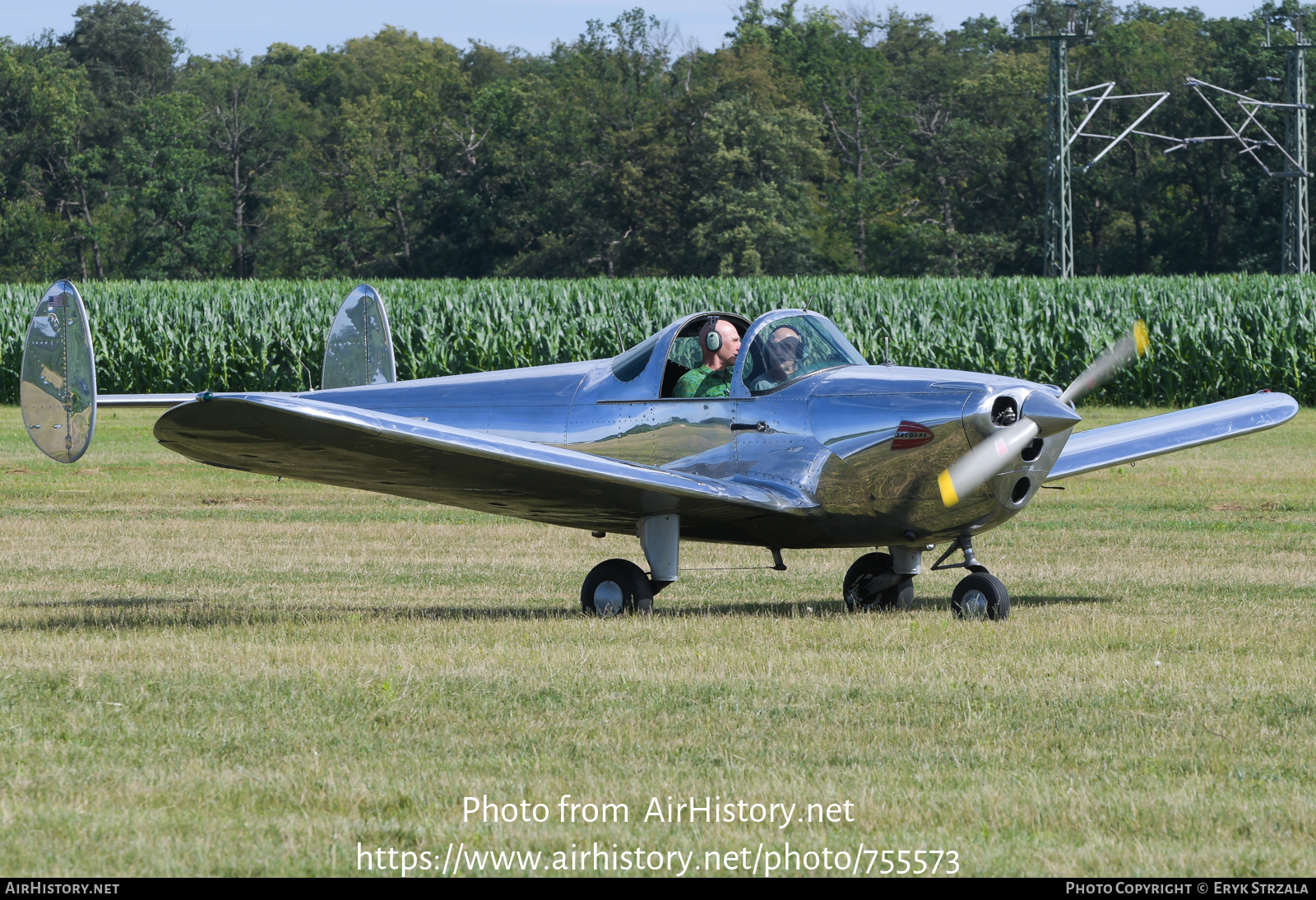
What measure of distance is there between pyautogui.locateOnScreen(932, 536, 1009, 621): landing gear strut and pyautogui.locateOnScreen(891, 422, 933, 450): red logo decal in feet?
2.76

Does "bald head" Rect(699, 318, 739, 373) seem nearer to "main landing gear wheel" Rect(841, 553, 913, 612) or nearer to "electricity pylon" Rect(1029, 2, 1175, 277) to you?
"main landing gear wheel" Rect(841, 553, 913, 612)

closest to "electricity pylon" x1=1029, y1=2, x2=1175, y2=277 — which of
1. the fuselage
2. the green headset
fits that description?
the green headset

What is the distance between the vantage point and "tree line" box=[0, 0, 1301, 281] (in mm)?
76000

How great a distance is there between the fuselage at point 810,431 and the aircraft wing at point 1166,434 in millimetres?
1678

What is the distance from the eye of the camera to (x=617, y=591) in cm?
1037

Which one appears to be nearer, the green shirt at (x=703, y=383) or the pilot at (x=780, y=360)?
the pilot at (x=780, y=360)

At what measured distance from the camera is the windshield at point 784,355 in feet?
33.2

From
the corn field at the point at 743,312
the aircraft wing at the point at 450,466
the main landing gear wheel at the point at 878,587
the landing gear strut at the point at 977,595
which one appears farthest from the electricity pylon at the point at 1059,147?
the aircraft wing at the point at 450,466

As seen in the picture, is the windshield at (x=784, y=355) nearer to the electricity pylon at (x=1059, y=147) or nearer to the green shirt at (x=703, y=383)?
the green shirt at (x=703, y=383)

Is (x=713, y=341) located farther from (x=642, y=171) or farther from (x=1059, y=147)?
(x=642, y=171)

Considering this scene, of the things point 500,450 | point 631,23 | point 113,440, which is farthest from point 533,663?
point 631,23

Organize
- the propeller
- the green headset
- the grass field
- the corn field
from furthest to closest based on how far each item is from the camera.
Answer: the corn field < the green headset < the propeller < the grass field

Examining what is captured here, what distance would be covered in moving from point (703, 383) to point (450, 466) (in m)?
1.89

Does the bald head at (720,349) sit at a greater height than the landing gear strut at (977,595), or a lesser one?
greater
